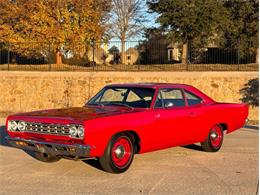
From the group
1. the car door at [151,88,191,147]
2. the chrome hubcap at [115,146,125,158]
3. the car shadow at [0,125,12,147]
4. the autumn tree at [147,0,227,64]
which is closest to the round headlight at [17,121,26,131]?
the chrome hubcap at [115,146,125,158]

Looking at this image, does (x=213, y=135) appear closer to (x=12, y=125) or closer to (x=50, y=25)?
(x=12, y=125)

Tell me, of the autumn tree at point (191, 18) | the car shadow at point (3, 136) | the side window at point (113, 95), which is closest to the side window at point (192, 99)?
the side window at point (113, 95)

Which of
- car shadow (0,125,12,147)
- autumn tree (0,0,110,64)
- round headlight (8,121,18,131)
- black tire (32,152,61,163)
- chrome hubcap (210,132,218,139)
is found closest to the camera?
round headlight (8,121,18,131)

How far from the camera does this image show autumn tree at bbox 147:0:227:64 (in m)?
27.0

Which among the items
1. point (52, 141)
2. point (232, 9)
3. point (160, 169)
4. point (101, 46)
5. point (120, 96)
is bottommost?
point (160, 169)

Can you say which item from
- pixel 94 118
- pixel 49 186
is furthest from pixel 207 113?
pixel 49 186

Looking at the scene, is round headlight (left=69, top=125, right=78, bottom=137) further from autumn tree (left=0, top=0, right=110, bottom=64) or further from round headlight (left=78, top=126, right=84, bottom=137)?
autumn tree (left=0, top=0, right=110, bottom=64)

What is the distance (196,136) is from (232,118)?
1.30m

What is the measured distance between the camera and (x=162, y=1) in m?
27.8

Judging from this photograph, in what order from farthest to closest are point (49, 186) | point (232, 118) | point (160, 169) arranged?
point (232, 118) < point (160, 169) < point (49, 186)

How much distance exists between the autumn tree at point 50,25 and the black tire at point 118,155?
1974 centimetres

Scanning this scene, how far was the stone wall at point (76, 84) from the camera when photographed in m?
17.5

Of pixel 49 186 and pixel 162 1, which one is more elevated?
pixel 162 1

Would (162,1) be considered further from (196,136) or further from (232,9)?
(196,136)
